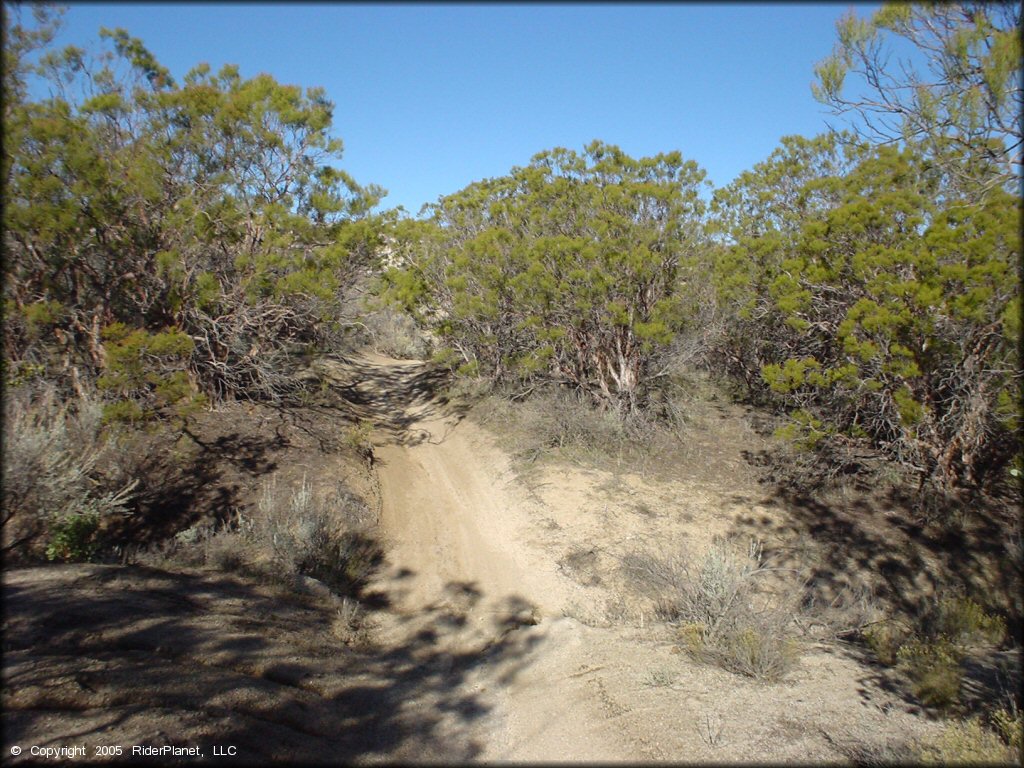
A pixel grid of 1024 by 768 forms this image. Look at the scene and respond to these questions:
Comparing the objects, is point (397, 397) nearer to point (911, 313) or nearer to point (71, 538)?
point (71, 538)

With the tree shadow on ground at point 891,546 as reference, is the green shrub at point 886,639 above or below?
below

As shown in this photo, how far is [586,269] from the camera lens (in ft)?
36.2

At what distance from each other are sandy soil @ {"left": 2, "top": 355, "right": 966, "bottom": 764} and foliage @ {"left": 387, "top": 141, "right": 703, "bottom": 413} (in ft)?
15.8

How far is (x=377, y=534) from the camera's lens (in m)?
8.61

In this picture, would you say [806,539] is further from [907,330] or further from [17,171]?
[17,171]

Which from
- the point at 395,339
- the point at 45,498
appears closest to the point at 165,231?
the point at 45,498

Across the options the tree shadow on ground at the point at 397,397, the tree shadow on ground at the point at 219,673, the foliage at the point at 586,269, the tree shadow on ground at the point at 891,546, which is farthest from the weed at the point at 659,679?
the tree shadow on ground at the point at 397,397

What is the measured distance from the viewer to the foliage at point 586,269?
1090 cm

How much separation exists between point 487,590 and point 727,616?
313 cm

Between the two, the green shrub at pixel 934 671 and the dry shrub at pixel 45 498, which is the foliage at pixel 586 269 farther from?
the dry shrub at pixel 45 498

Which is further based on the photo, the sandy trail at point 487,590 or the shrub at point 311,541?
the shrub at point 311,541

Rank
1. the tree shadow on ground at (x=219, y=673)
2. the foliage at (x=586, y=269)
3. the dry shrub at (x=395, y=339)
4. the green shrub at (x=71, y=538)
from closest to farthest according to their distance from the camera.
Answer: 1. the tree shadow on ground at (x=219, y=673)
2. the green shrub at (x=71, y=538)
3. the foliage at (x=586, y=269)
4. the dry shrub at (x=395, y=339)

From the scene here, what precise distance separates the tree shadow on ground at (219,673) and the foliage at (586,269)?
6908 mm

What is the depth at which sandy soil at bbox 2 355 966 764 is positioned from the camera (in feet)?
11.8
